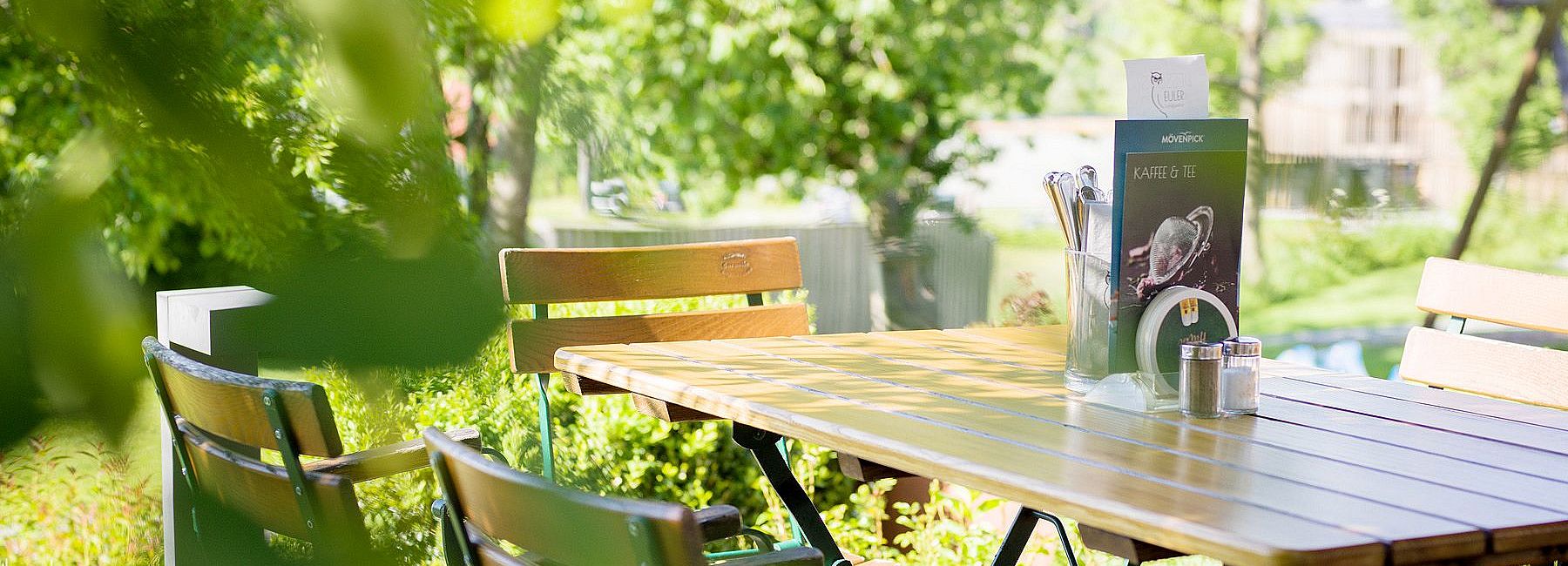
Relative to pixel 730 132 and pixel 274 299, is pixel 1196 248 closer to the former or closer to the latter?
pixel 274 299

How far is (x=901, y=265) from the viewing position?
654cm

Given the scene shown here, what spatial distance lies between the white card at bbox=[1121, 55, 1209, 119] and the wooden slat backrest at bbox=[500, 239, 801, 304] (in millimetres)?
1120

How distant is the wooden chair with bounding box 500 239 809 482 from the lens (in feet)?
7.38

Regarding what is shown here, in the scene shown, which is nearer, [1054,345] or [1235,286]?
[1235,286]

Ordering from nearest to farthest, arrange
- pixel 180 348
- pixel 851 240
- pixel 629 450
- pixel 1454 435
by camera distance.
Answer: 1. pixel 180 348
2. pixel 1454 435
3. pixel 629 450
4. pixel 851 240

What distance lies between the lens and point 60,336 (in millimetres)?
431

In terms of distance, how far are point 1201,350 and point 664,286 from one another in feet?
4.15

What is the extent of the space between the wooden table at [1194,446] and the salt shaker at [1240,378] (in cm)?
3

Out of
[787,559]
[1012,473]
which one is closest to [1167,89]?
[1012,473]

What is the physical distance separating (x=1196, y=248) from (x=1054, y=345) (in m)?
0.67

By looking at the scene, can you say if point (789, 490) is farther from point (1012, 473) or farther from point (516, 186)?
point (516, 186)

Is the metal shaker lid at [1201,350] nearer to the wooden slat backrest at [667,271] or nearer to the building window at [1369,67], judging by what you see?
the wooden slat backrest at [667,271]

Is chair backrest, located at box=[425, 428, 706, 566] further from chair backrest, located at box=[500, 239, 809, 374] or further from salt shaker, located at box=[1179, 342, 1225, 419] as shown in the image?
chair backrest, located at box=[500, 239, 809, 374]

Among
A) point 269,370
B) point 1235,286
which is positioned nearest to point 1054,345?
point 1235,286
